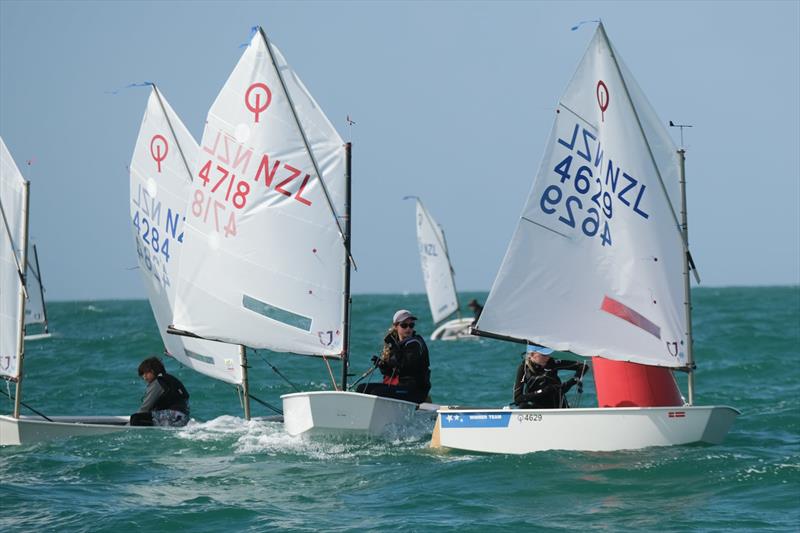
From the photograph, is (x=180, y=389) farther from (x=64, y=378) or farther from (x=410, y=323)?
(x=64, y=378)

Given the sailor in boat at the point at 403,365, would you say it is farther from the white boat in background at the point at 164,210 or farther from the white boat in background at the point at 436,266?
the white boat in background at the point at 436,266

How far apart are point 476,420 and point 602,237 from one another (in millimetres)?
2700

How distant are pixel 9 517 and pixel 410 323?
5.70 m

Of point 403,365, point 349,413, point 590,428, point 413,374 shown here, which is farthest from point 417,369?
point 590,428

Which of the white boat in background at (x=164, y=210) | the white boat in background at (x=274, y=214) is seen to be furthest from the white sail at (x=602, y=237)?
the white boat in background at (x=164, y=210)

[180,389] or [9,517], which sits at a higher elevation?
[180,389]

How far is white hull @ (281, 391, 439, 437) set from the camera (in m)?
14.6

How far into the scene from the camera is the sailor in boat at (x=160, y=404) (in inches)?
636

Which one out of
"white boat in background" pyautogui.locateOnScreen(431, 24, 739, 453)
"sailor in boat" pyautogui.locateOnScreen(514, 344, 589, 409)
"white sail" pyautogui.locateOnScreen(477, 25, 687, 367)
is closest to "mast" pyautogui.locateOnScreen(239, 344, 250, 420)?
"white boat in background" pyautogui.locateOnScreen(431, 24, 739, 453)

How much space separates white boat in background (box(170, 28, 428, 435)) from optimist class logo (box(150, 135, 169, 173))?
2323 mm

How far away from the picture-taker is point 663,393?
14586 millimetres

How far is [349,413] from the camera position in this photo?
576 inches

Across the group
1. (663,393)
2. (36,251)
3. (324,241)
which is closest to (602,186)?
(663,393)

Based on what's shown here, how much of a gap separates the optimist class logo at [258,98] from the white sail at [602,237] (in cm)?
419
